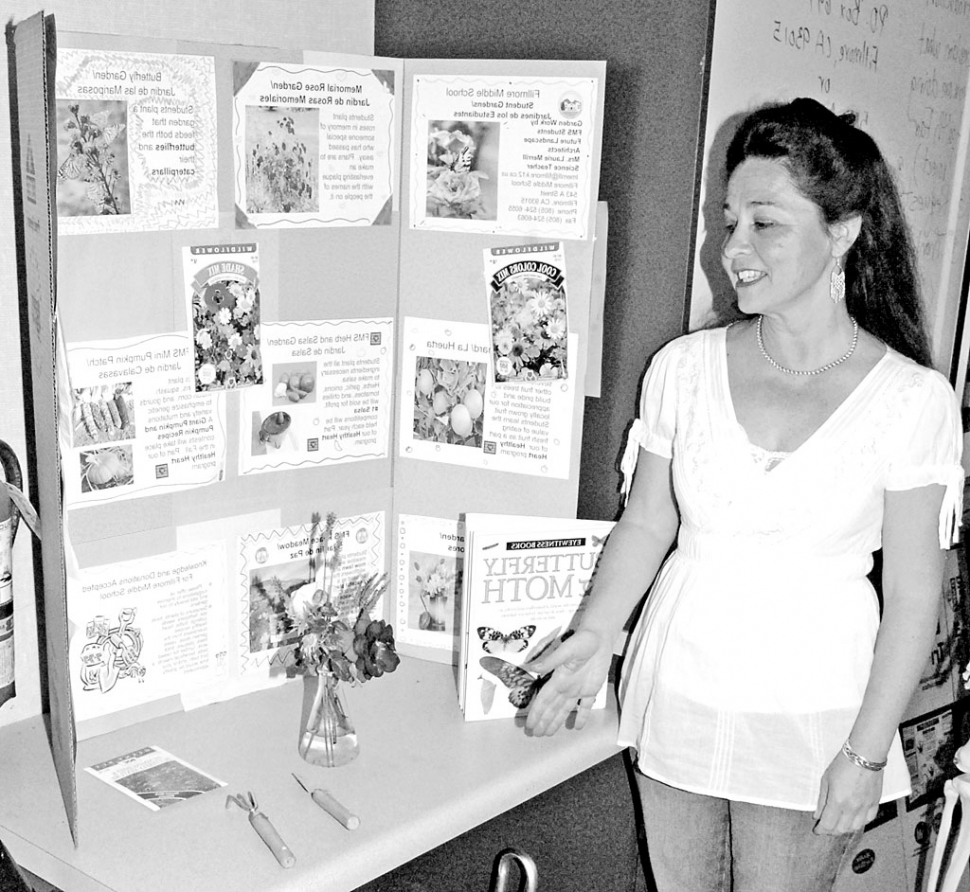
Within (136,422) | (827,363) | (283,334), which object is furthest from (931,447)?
(136,422)

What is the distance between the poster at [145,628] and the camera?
143 cm

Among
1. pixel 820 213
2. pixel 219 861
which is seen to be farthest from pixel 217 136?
pixel 219 861

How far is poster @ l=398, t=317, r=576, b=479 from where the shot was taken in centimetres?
162

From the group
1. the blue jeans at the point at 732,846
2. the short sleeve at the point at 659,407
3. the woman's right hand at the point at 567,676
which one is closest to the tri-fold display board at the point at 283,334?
the short sleeve at the point at 659,407

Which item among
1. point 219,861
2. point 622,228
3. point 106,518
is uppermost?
point 622,228

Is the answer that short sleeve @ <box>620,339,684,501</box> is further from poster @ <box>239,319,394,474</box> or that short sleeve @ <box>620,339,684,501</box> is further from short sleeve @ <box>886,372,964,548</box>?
poster @ <box>239,319,394,474</box>

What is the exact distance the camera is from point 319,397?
1.62m

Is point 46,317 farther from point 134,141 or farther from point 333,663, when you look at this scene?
point 333,663

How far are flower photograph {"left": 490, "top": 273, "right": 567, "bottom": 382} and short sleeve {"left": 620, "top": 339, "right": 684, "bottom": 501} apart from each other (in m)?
0.15

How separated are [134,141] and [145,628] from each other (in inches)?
24.6

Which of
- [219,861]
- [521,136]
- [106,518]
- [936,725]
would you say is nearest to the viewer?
[219,861]

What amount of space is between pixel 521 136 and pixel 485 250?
0.54 ft

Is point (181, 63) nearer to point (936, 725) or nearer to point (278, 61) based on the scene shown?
point (278, 61)

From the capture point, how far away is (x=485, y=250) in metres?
1.61
